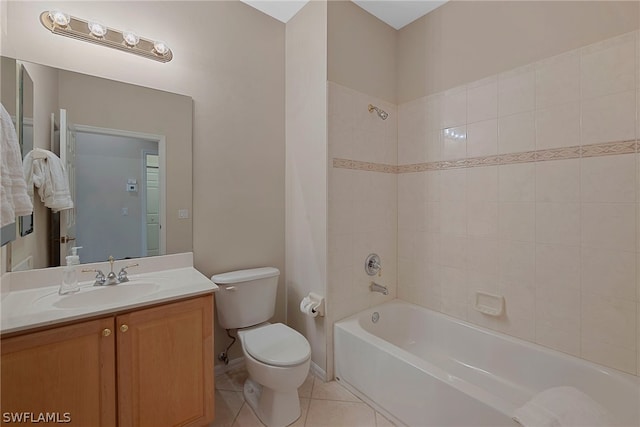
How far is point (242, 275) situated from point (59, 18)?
5.38 ft

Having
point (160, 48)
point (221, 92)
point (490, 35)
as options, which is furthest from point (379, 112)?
point (160, 48)

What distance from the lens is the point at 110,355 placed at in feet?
3.90

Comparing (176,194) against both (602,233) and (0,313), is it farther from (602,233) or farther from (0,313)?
(602,233)

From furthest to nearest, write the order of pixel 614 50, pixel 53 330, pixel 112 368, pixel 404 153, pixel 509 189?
pixel 404 153
pixel 509 189
pixel 614 50
pixel 112 368
pixel 53 330

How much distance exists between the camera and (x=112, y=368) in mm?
1195

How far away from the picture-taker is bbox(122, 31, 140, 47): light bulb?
156 centimetres

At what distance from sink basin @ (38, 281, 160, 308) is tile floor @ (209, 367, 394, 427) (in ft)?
2.81

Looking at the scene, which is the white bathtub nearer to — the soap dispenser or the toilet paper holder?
the toilet paper holder

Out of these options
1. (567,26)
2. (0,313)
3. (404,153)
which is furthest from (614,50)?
(0,313)

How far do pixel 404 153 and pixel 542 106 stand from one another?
927 mm

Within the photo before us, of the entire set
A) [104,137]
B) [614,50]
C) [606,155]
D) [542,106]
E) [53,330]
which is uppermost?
[614,50]

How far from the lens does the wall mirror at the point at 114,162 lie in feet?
4.76

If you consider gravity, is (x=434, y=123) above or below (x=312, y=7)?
below

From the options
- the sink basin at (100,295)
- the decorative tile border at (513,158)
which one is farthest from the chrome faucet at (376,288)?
the sink basin at (100,295)
